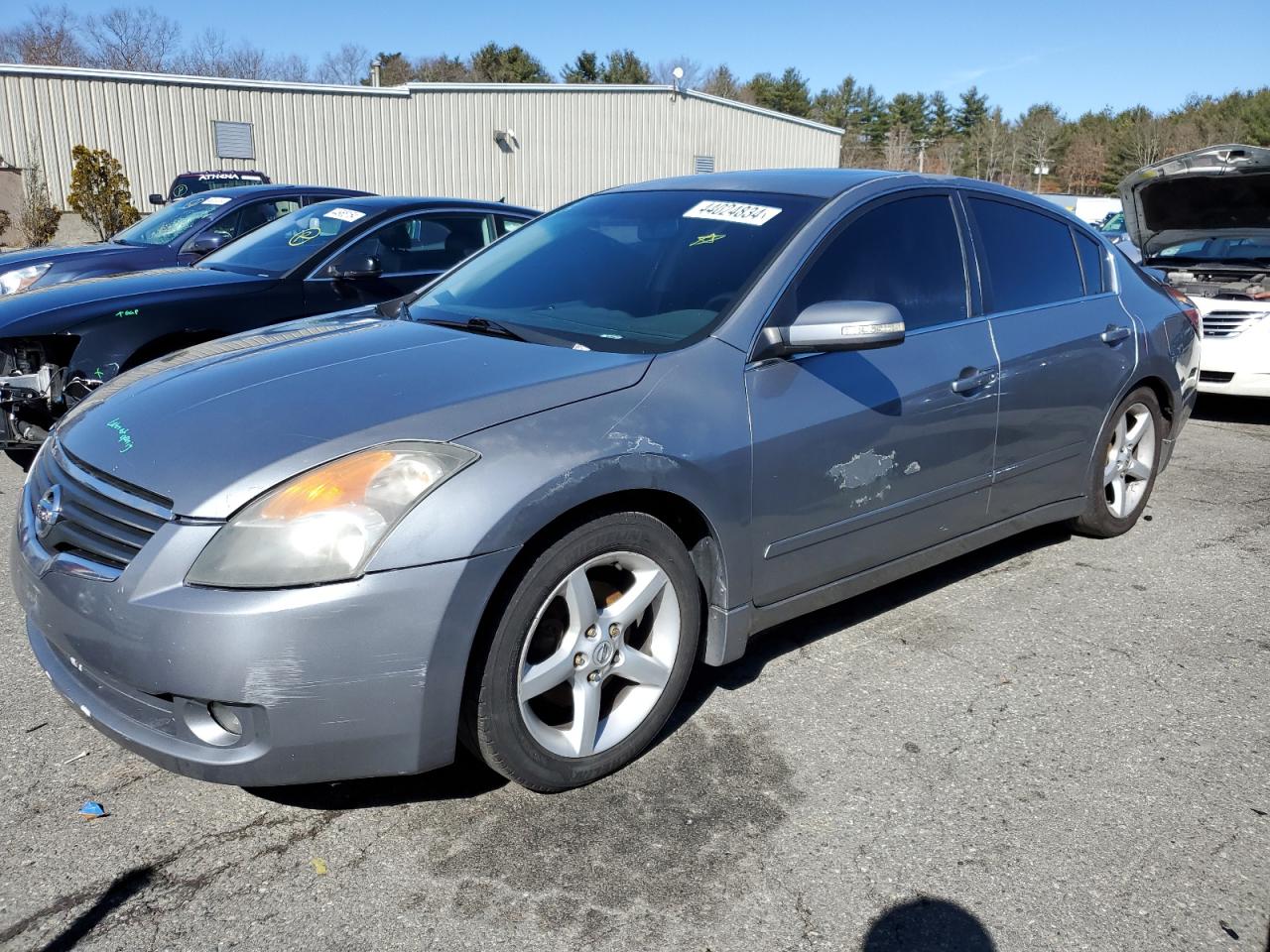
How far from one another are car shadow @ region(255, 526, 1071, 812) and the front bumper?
351 mm

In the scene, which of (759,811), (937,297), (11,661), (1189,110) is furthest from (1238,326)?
(1189,110)

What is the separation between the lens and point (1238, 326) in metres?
7.45

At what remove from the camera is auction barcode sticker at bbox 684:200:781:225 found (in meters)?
3.40

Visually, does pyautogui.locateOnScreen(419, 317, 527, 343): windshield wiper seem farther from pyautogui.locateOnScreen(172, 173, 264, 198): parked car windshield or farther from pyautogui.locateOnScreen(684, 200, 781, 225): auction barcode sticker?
pyautogui.locateOnScreen(172, 173, 264, 198): parked car windshield

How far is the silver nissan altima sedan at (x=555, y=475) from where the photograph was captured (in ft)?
7.37

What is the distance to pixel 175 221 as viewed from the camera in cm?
863

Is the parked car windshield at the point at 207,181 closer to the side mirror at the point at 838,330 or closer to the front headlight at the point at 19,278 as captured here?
the front headlight at the point at 19,278

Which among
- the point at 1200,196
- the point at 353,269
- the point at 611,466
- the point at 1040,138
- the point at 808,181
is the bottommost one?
the point at 611,466

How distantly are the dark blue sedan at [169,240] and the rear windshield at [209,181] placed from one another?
737cm

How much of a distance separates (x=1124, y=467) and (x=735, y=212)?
2.42 m

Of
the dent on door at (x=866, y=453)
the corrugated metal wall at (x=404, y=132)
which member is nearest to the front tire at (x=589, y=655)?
the dent on door at (x=866, y=453)

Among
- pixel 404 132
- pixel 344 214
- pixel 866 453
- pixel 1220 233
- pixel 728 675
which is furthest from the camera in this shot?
pixel 404 132

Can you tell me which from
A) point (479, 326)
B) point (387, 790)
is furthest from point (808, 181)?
point (387, 790)

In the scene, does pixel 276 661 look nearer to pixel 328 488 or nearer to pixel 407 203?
pixel 328 488
